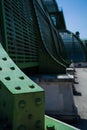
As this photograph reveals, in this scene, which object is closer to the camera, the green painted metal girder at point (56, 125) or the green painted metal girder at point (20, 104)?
the green painted metal girder at point (20, 104)

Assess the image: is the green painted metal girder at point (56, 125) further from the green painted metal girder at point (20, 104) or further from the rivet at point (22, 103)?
the rivet at point (22, 103)

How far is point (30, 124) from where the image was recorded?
1.23 metres

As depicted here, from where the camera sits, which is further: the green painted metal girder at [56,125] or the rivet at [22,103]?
the green painted metal girder at [56,125]

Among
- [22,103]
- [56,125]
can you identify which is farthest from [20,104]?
[56,125]

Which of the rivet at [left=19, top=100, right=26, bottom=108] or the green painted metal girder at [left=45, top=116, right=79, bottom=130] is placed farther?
the green painted metal girder at [left=45, top=116, right=79, bottom=130]

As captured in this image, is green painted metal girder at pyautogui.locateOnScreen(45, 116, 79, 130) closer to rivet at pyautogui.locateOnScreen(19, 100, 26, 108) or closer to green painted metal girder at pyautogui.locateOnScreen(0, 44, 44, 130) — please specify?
green painted metal girder at pyautogui.locateOnScreen(0, 44, 44, 130)

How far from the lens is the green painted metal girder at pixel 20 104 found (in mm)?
1159

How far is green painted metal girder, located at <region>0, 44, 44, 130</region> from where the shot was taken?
3.80 feet

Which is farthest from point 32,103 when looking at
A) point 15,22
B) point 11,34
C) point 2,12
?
point 15,22

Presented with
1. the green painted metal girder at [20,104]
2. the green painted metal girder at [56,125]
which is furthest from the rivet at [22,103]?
the green painted metal girder at [56,125]

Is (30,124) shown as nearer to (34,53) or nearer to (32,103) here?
(32,103)

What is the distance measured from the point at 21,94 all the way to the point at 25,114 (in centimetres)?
13

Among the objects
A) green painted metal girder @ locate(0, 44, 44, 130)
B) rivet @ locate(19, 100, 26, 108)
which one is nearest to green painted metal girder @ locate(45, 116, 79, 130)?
green painted metal girder @ locate(0, 44, 44, 130)

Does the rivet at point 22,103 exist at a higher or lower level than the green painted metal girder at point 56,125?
higher
